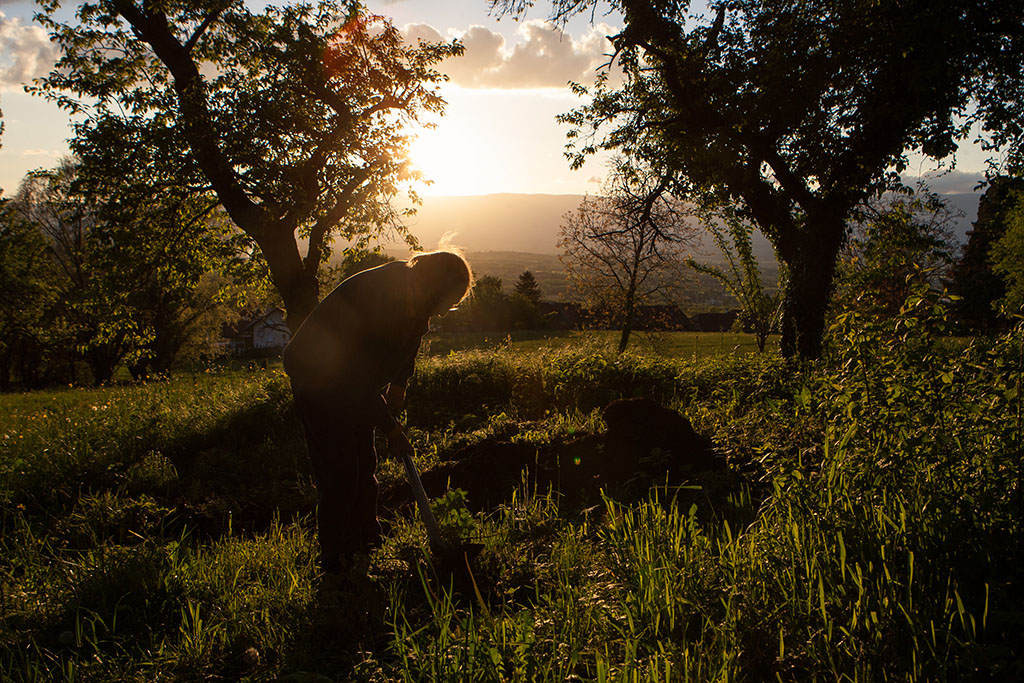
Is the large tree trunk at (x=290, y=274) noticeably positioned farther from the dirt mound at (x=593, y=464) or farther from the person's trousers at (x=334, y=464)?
the person's trousers at (x=334, y=464)

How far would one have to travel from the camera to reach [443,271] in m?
3.84

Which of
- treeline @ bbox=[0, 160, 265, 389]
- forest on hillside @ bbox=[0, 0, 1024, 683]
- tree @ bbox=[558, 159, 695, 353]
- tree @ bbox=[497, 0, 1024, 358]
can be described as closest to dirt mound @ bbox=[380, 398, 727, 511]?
forest on hillside @ bbox=[0, 0, 1024, 683]

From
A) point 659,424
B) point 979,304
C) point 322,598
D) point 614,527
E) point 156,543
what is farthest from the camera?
point 979,304

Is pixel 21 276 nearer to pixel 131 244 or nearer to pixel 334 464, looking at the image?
pixel 131 244

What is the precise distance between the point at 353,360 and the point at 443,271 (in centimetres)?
87

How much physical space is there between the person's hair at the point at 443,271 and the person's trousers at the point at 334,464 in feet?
3.42

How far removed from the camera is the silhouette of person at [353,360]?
3902mm

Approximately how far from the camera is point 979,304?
1177 inches

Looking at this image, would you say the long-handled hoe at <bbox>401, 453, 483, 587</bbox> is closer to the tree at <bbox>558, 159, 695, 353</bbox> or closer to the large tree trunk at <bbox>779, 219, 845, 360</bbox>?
the large tree trunk at <bbox>779, 219, 845, 360</bbox>

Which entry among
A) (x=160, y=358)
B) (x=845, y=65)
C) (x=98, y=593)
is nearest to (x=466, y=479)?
Result: (x=98, y=593)

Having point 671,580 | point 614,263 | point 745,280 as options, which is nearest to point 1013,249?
point 745,280

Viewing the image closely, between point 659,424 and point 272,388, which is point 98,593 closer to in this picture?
point 659,424

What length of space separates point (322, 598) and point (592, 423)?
12.2 feet

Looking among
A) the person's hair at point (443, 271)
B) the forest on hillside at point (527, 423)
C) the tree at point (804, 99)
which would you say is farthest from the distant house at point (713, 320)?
the person's hair at point (443, 271)
